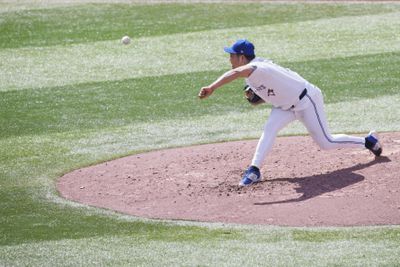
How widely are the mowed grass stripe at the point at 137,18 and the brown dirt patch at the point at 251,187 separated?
805 cm

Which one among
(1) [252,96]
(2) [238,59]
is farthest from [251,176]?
(2) [238,59]

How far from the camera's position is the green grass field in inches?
325

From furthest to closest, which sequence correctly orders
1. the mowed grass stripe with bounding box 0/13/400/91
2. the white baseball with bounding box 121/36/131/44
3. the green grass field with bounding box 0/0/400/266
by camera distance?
1. the white baseball with bounding box 121/36/131/44
2. the mowed grass stripe with bounding box 0/13/400/91
3. the green grass field with bounding box 0/0/400/266

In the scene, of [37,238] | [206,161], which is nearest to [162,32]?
[206,161]

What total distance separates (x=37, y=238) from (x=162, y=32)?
10.9 meters

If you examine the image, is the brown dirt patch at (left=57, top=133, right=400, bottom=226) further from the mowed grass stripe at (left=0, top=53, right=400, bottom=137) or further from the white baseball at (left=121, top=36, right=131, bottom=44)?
the white baseball at (left=121, top=36, right=131, bottom=44)

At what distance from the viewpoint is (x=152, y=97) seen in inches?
579

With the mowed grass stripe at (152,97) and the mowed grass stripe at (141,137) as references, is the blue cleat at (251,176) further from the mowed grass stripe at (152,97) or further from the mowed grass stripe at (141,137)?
the mowed grass stripe at (152,97)

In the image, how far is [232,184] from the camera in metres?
10.1

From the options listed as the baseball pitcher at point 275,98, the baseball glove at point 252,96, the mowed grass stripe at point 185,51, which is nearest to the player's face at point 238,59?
the baseball pitcher at point 275,98

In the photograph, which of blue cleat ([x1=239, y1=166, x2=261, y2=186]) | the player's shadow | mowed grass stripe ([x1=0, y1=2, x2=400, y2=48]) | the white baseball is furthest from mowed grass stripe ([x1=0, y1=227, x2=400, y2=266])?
mowed grass stripe ([x1=0, y1=2, x2=400, y2=48])

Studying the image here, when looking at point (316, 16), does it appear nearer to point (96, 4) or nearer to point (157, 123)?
point (96, 4)

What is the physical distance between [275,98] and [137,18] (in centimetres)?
1092

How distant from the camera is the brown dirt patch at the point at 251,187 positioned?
917 cm
